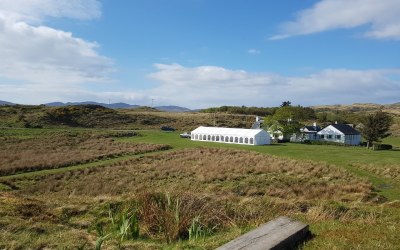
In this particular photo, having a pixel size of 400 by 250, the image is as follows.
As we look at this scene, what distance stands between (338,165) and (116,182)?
923 inches

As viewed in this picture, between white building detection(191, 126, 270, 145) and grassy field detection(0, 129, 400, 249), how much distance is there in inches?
457

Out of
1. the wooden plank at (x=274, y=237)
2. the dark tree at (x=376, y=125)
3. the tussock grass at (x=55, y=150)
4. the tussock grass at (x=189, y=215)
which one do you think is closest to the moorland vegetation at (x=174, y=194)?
the tussock grass at (x=189, y=215)

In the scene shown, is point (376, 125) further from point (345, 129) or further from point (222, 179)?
point (222, 179)

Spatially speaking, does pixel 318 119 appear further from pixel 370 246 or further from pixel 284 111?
pixel 370 246

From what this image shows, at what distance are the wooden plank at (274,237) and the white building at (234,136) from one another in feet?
190

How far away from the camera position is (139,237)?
29.4 ft

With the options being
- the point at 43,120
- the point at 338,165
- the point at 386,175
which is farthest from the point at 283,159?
the point at 43,120

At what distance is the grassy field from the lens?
8.23 metres

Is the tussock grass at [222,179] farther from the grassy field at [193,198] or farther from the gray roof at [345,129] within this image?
the gray roof at [345,129]

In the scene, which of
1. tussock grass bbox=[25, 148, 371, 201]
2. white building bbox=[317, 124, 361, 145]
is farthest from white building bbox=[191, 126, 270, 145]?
tussock grass bbox=[25, 148, 371, 201]

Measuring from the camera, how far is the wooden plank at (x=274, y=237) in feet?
21.8

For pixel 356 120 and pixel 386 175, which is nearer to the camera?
pixel 386 175

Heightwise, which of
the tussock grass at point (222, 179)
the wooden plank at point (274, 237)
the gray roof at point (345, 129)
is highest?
the wooden plank at point (274, 237)

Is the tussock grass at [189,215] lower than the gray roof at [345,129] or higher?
higher
